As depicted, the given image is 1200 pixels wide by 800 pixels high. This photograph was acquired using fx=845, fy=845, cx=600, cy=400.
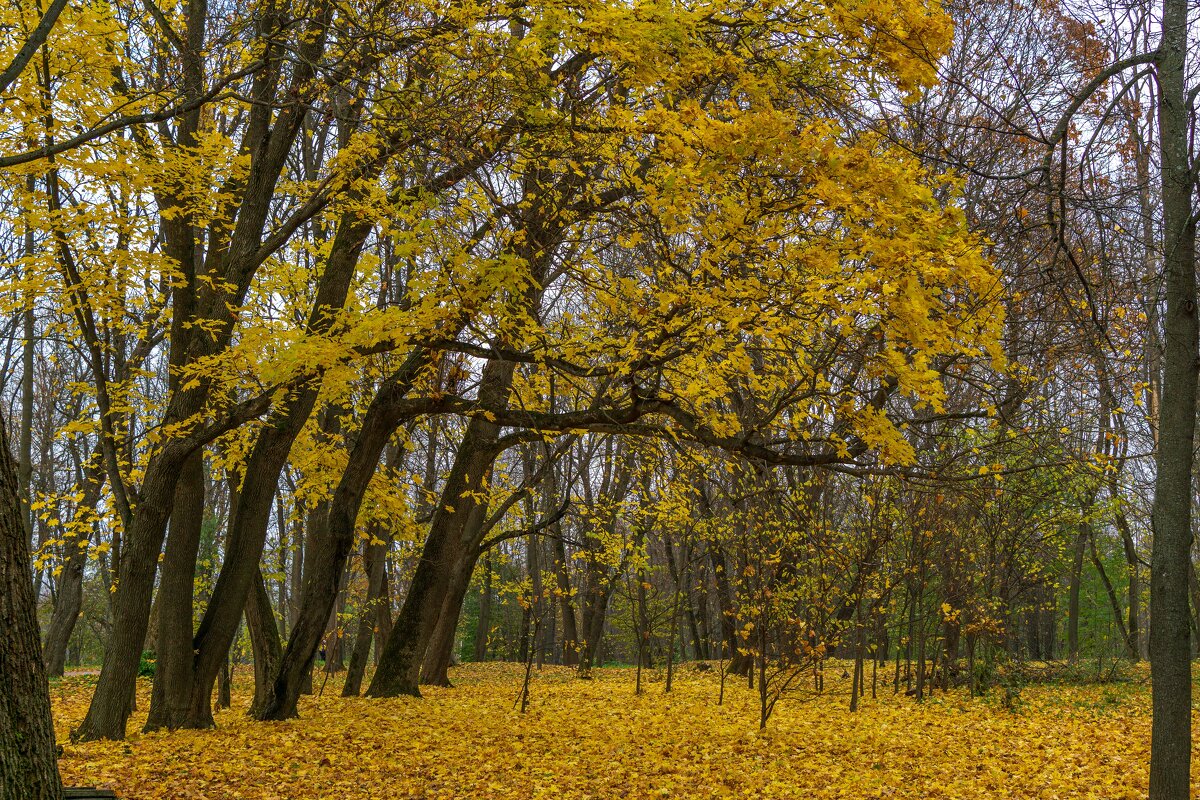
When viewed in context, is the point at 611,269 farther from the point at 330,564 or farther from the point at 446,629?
the point at 446,629

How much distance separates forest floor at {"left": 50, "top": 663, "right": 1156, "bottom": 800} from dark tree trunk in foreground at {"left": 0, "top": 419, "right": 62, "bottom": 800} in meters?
3.26

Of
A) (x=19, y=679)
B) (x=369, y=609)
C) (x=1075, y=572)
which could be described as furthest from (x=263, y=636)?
(x=1075, y=572)

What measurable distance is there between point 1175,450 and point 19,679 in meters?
5.83

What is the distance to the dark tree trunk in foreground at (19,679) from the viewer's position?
273 cm

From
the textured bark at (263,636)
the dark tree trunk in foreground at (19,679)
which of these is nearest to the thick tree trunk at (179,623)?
the textured bark at (263,636)

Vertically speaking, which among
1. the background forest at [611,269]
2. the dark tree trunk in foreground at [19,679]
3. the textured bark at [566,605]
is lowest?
the textured bark at [566,605]

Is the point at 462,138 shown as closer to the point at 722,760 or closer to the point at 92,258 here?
the point at 92,258

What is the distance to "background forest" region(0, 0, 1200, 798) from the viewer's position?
4.84 metres

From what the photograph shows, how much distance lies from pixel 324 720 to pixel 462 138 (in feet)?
20.6

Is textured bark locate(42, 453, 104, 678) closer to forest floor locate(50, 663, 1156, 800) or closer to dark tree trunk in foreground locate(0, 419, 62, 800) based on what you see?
forest floor locate(50, 663, 1156, 800)

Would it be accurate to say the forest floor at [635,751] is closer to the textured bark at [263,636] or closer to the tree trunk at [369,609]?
the textured bark at [263,636]

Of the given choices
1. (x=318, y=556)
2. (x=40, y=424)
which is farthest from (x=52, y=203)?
(x=40, y=424)

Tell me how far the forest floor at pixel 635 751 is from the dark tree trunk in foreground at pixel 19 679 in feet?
10.7

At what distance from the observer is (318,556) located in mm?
8703
